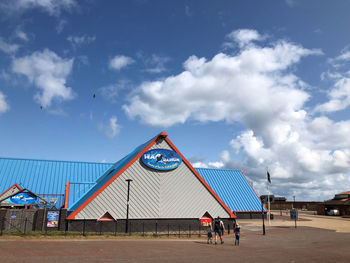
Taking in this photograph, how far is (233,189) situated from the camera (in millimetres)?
49938

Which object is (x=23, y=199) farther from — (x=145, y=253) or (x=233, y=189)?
(x=233, y=189)

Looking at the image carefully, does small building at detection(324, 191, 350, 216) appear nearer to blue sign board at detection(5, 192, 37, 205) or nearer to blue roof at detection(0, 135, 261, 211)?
blue roof at detection(0, 135, 261, 211)

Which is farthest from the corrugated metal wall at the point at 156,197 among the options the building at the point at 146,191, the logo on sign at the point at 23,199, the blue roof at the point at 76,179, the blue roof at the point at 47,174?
the blue roof at the point at 47,174

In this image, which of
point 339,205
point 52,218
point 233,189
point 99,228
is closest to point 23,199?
point 52,218

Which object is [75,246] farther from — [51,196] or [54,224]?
[51,196]

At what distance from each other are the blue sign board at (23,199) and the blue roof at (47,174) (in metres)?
5.05

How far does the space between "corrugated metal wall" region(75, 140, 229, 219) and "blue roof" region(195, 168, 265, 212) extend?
48.1 ft

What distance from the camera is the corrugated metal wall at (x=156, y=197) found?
92.8 feet

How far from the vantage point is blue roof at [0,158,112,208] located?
3800cm

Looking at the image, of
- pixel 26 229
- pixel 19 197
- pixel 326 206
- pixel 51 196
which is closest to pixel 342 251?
pixel 26 229

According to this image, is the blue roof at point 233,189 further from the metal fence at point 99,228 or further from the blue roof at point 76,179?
the metal fence at point 99,228

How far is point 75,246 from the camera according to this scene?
19.3 m

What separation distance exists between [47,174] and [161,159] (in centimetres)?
2123

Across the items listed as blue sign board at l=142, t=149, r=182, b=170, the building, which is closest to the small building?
the building
